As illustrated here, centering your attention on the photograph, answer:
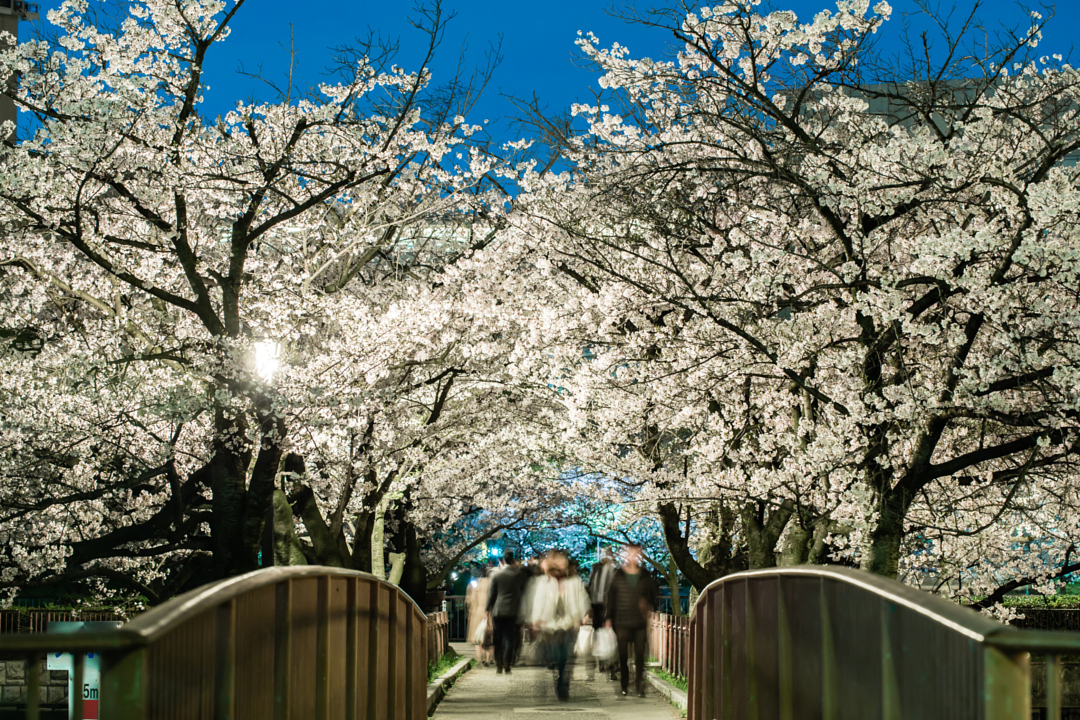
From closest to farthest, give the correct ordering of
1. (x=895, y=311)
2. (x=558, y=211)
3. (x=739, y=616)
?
(x=739, y=616), (x=895, y=311), (x=558, y=211)

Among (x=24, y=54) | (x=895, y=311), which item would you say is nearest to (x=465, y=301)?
(x=24, y=54)

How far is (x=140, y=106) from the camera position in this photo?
1170 cm

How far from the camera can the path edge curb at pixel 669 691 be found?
13.2 metres

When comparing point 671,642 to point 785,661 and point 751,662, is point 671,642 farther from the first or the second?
point 785,661

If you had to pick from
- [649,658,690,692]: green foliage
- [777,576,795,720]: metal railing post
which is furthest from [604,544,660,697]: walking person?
[777,576,795,720]: metal railing post

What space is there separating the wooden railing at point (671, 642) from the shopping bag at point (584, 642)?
3.74 metres

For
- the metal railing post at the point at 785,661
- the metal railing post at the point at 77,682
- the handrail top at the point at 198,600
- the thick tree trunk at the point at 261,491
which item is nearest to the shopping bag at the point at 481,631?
the thick tree trunk at the point at 261,491

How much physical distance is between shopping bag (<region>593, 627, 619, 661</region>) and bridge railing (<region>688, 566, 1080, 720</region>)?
4.45 m

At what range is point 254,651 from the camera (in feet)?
13.9

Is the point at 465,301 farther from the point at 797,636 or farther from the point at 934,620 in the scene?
the point at 934,620

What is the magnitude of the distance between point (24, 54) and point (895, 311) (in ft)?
34.0

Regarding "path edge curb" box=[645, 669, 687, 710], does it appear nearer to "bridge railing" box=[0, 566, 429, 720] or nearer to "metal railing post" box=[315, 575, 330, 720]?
"bridge railing" box=[0, 566, 429, 720]

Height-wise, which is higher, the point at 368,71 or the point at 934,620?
the point at 368,71

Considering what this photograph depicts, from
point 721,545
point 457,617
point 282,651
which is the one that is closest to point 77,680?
point 282,651
